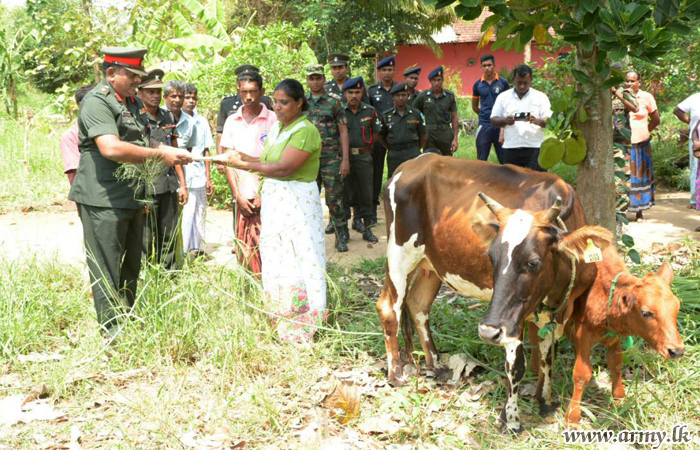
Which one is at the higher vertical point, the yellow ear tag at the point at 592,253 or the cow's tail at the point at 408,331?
the yellow ear tag at the point at 592,253

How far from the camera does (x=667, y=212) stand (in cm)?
903

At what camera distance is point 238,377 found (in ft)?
13.5

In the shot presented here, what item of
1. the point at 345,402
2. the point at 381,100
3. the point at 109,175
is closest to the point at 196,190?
the point at 109,175

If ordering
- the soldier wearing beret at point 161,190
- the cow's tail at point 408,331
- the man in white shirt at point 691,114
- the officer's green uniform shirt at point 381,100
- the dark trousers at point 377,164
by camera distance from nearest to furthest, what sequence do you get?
1. the cow's tail at point 408,331
2. the soldier wearing beret at point 161,190
3. the man in white shirt at point 691,114
4. the officer's green uniform shirt at point 381,100
5. the dark trousers at point 377,164

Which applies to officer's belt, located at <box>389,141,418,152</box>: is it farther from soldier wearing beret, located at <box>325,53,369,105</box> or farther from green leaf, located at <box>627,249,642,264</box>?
green leaf, located at <box>627,249,642,264</box>

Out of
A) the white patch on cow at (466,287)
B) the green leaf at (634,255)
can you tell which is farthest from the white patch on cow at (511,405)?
the green leaf at (634,255)

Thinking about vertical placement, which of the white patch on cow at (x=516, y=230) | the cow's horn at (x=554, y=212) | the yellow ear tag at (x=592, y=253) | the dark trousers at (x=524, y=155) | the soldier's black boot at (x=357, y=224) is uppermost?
the dark trousers at (x=524, y=155)

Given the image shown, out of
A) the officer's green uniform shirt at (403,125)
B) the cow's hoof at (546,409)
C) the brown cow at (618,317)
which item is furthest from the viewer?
the officer's green uniform shirt at (403,125)

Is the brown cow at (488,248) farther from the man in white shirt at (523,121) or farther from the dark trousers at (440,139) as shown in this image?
the dark trousers at (440,139)

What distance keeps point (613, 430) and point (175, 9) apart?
1310cm

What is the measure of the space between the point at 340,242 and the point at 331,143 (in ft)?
4.00

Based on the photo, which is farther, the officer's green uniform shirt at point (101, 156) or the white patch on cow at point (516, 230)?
the officer's green uniform shirt at point (101, 156)

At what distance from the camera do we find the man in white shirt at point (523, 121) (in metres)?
7.68

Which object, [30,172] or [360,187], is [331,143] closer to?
[360,187]
